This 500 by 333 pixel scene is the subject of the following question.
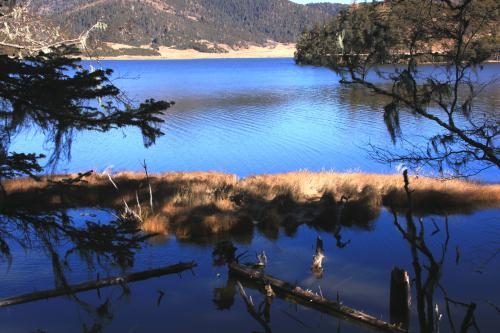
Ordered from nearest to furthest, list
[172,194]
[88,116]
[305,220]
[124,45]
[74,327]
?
[88,116] < [74,327] < [305,220] < [172,194] < [124,45]

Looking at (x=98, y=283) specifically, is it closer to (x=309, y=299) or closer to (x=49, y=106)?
(x=309, y=299)

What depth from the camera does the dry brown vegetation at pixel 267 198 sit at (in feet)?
→ 41.2

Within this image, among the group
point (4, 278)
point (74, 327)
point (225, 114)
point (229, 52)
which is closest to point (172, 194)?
point (4, 278)

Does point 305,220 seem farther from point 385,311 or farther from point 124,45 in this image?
point 124,45

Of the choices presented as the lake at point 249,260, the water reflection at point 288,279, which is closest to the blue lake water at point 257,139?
the lake at point 249,260

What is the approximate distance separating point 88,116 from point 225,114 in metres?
28.2

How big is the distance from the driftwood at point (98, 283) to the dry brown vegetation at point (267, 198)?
279 cm

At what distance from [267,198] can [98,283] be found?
286 inches

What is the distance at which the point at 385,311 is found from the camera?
7.91 meters

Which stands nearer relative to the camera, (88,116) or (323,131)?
(88,116)

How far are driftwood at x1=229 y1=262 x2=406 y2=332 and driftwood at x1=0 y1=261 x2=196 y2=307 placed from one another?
3.27ft

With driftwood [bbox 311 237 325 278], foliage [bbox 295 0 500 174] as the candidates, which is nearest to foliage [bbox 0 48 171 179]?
foliage [bbox 295 0 500 174]

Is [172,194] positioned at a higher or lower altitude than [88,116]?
lower

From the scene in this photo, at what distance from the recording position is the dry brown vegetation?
12570 mm
